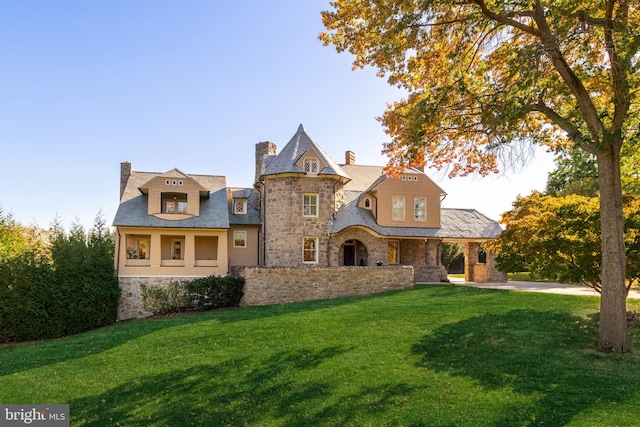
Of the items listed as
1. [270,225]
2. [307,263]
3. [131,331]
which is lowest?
[131,331]

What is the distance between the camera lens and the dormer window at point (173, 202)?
23.7 metres

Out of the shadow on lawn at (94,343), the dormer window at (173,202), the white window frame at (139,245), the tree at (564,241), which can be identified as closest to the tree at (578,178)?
the tree at (564,241)

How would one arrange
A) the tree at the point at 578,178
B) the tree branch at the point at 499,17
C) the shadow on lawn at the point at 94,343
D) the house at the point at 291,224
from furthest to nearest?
the house at the point at 291,224
the tree at the point at 578,178
the shadow on lawn at the point at 94,343
the tree branch at the point at 499,17

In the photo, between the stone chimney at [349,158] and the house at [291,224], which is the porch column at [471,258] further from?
the stone chimney at [349,158]

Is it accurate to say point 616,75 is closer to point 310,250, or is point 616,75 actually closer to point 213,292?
point 310,250

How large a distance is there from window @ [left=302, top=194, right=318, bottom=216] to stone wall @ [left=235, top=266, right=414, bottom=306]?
13.6 feet

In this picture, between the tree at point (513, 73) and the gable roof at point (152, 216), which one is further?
the gable roof at point (152, 216)

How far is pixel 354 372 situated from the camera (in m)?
8.09

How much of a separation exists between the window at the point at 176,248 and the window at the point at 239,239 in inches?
127

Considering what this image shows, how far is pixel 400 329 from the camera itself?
11.1 meters

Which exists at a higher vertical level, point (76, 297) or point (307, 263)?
point (307, 263)

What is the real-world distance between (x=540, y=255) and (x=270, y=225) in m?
14.2

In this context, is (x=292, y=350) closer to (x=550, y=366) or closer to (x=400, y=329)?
(x=400, y=329)

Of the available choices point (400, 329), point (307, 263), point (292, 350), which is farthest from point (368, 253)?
point (292, 350)
